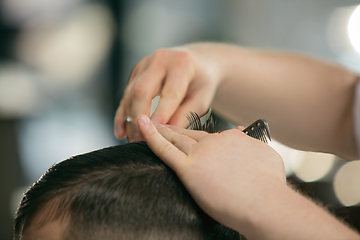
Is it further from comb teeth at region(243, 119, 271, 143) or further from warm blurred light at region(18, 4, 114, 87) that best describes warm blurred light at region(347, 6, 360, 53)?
comb teeth at region(243, 119, 271, 143)

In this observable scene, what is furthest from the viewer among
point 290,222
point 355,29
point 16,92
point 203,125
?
point 355,29

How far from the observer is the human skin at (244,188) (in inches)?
19.9

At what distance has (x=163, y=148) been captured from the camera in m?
0.62

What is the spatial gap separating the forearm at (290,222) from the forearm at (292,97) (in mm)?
826

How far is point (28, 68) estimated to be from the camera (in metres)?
3.40

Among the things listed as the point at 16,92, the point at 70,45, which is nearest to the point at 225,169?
the point at 16,92

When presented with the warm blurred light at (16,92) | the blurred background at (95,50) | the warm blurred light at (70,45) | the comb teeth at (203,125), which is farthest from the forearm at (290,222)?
the warm blurred light at (70,45)

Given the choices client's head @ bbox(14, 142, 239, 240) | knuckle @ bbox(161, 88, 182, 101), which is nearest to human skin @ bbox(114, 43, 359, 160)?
knuckle @ bbox(161, 88, 182, 101)

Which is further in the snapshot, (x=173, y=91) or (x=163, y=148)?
(x=173, y=91)

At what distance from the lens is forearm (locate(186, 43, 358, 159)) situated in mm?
1322

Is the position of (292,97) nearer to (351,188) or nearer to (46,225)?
(46,225)

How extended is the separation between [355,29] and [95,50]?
3629 millimetres

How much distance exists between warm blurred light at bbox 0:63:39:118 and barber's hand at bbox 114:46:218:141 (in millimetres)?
2739

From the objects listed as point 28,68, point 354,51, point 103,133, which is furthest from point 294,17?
point 28,68
